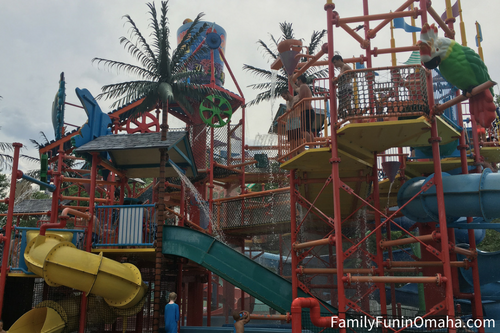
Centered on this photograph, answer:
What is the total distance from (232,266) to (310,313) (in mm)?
2941

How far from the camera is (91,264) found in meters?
8.84

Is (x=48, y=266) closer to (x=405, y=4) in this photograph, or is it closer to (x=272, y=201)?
(x=272, y=201)

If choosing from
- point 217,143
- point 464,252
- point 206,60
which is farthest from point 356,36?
point 206,60

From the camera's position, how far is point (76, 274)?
28.6 ft

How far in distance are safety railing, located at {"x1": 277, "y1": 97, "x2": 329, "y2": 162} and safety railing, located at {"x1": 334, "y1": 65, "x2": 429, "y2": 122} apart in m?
1.08

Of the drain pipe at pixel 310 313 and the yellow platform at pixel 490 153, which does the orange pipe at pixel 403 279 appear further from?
the yellow platform at pixel 490 153

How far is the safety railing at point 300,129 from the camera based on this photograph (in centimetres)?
964

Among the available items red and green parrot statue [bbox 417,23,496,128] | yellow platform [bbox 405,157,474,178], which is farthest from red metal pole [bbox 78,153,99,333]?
yellow platform [bbox 405,157,474,178]

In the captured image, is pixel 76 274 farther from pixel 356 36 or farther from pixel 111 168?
pixel 356 36

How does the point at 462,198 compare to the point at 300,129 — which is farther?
the point at 300,129

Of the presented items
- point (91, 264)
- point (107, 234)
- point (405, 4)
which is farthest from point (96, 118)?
point (405, 4)

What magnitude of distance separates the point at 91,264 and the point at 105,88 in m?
9.23

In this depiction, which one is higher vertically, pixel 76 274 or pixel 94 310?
pixel 76 274

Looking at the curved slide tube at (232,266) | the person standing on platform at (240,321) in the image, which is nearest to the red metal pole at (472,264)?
the curved slide tube at (232,266)
